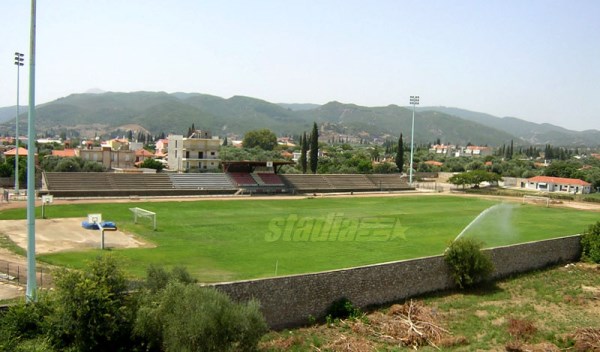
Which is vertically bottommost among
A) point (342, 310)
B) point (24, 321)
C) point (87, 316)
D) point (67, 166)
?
point (342, 310)

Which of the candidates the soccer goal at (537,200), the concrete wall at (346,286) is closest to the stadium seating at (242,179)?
the soccer goal at (537,200)

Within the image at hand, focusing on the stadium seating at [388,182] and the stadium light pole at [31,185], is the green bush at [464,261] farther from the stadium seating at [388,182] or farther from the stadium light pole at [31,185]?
the stadium seating at [388,182]

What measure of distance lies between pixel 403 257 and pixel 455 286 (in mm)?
4266

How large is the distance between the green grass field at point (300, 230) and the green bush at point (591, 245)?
13.2 ft

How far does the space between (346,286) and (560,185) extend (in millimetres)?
78673

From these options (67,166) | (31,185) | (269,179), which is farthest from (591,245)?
(67,166)

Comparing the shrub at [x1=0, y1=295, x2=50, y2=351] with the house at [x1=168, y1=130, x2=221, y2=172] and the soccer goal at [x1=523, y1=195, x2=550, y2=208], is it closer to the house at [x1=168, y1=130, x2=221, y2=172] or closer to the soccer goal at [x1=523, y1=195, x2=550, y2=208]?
the soccer goal at [x1=523, y1=195, x2=550, y2=208]

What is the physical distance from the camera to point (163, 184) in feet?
204

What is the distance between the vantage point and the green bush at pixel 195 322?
1530cm

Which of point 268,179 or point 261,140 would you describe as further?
point 261,140

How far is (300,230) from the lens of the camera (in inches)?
1551

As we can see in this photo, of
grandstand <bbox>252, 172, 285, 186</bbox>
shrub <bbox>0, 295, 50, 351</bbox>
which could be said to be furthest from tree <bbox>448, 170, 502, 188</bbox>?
shrub <bbox>0, 295, 50, 351</bbox>

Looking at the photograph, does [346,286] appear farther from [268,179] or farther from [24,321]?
[268,179]

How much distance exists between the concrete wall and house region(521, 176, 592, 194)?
218ft
